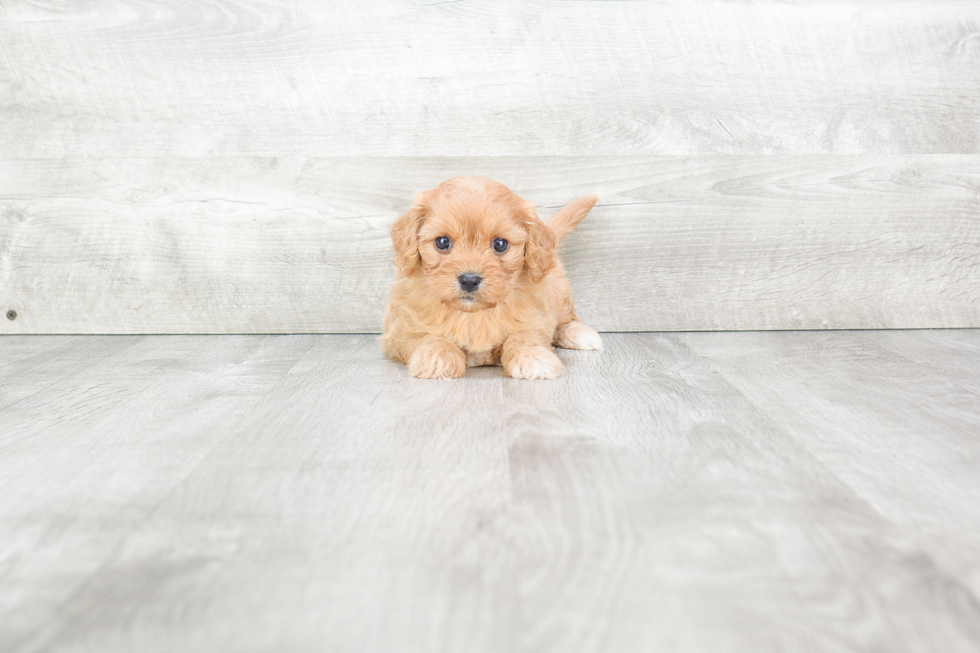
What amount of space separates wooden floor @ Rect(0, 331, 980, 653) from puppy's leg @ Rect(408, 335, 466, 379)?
49mm

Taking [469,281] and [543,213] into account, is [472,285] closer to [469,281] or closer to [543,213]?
[469,281]

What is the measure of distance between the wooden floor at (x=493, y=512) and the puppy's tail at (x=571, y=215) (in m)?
0.48

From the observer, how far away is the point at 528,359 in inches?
62.3

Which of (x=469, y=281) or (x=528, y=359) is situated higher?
(x=469, y=281)

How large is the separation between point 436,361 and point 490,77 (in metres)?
0.85

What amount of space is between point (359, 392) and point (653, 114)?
1.13 m

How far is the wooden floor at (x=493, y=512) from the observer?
68 cm

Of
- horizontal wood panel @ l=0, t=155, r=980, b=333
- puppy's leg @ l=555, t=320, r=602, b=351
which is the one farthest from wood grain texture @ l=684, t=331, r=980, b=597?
puppy's leg @ l=555, t=320, r=602, b=351

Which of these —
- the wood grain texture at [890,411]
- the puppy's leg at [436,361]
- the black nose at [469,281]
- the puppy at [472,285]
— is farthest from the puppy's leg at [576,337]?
the black nose at [469,281]

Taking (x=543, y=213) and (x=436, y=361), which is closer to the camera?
(x=436, y=361)

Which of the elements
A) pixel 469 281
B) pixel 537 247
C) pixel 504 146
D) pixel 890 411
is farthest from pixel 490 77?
pixel 890 411

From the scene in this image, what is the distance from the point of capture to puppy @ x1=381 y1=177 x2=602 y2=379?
4.93 feet

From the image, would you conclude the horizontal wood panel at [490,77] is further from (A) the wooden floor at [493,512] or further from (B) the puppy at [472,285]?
(A) the wooden floor at [493,512]

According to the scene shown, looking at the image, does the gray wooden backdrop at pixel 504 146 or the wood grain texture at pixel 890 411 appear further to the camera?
the gray wooden backdrop at pixel 504 146
